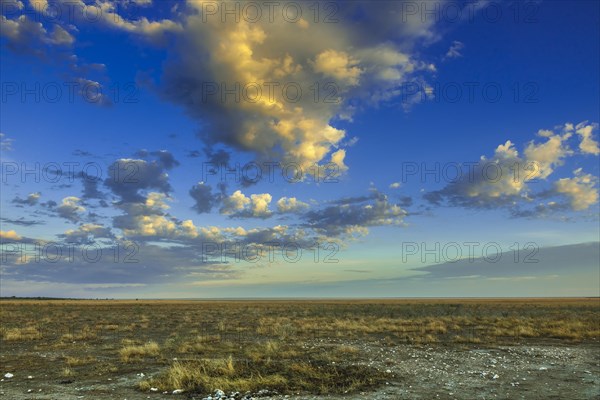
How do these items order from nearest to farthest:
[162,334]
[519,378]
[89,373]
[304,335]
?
[519,378], [89,373], [304,335], [162,334]

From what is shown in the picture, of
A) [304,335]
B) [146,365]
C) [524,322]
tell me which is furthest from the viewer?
[524,322]

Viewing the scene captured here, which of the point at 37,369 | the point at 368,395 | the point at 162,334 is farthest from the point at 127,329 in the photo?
the point at 368,395

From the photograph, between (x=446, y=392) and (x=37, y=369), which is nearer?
(x=446, y=392)

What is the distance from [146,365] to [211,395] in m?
6.02

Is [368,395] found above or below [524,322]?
above

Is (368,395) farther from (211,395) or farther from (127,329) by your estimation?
(127,329)

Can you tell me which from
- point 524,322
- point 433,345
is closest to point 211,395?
point 433,345

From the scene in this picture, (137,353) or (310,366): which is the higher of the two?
(310,366)

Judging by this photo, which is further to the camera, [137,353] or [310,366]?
[137,353]

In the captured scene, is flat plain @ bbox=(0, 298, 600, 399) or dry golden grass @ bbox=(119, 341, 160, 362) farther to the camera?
dry golden grass @ bbox=(119, 341, 160, 362)

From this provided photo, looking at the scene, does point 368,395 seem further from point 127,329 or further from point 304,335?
point 127,329

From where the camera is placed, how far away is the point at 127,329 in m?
30.7

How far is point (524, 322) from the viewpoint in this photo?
110 ft

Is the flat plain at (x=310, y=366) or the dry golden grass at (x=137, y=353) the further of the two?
the dry golden grass at (x=137, y=353)
